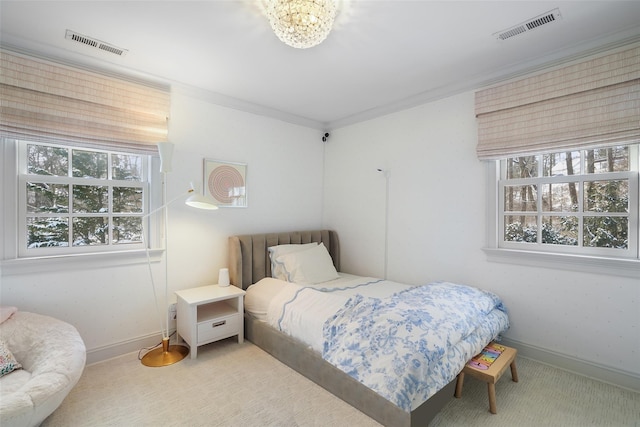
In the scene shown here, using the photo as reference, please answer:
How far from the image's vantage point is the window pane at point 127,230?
8.73 ft

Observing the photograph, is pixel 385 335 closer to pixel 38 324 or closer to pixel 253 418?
pixel 253 418

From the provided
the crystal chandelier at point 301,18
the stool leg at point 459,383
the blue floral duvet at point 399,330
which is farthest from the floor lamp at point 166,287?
the stool leg at point 459,383

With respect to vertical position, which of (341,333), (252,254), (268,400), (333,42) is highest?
(333,42)

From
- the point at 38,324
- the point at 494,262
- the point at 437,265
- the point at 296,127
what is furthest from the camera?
the point at 296,127

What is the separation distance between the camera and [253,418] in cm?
182

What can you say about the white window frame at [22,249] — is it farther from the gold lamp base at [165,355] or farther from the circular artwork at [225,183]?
the gold lamp base at [165,355]

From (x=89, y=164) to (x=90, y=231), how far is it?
583 mm

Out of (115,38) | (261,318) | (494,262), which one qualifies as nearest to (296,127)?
(115,38)

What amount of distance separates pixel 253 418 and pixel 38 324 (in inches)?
63.4

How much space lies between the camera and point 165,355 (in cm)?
253

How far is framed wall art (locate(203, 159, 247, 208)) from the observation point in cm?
310

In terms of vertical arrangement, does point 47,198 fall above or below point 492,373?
above

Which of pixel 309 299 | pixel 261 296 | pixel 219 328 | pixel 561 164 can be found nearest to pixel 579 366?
pixel 561 164

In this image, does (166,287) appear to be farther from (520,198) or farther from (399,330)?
(520,198)
